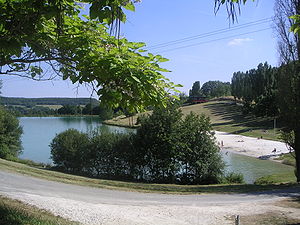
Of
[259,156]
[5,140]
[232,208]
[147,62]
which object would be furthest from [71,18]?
[259,156]

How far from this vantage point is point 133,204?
43.2ft

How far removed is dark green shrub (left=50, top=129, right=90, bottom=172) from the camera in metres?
29.6

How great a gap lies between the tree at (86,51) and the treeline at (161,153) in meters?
21.5

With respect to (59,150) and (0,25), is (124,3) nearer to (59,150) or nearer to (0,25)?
(0,25)

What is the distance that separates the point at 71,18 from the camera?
16.6 feet

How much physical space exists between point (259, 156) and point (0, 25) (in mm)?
44169

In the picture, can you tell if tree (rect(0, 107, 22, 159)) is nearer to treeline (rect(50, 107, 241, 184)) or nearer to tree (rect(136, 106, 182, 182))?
treeline (rect(50, 107, 241, 184))

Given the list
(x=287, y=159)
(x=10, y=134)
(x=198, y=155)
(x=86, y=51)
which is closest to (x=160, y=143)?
(x=198, y=155)

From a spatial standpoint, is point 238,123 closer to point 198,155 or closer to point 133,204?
point 198,155

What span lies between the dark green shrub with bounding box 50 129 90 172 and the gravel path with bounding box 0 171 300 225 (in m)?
11.8

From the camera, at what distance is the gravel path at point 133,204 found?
Answer: 1062cm

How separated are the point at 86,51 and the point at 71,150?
26.0 m

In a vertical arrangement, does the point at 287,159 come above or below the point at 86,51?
below

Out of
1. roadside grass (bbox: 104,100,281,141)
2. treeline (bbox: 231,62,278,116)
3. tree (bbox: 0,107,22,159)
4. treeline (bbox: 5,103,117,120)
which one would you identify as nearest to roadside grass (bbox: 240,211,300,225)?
treeline (bbox: 5,103,117,120)
